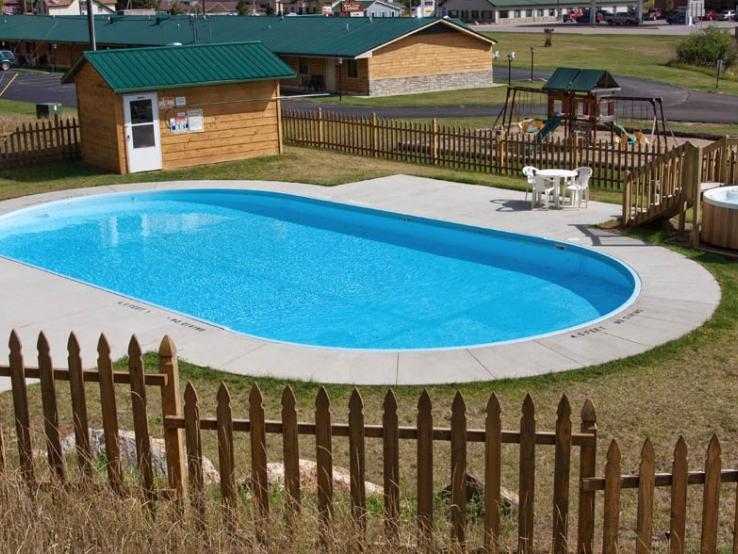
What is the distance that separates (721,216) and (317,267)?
7533mm

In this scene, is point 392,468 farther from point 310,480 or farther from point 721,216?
point 721,216

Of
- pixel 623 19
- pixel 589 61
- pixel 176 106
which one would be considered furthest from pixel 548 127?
pixel 623 19

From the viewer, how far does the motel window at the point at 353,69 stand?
170ft

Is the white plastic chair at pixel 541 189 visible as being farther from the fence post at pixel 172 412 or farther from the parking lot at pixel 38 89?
the parking lot at pixel 38 89

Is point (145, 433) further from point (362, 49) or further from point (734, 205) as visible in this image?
point (362, 49)

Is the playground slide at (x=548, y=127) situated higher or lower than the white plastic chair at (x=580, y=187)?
higher

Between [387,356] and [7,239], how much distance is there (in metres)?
12.7

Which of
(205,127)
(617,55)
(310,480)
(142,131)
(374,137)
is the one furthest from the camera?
(617,55)

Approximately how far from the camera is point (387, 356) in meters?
12.4

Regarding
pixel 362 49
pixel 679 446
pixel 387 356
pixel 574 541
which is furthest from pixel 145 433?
pixel 362 49

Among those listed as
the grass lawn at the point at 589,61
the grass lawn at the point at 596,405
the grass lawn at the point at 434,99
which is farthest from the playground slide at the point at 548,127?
the grass lawn at the point at 589,61

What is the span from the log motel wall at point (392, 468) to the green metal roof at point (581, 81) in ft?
81.5

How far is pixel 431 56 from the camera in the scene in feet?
177

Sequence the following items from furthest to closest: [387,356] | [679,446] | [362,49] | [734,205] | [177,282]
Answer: [362,49] < [177,282] < [734,205] < [387,356] < [679,446]
